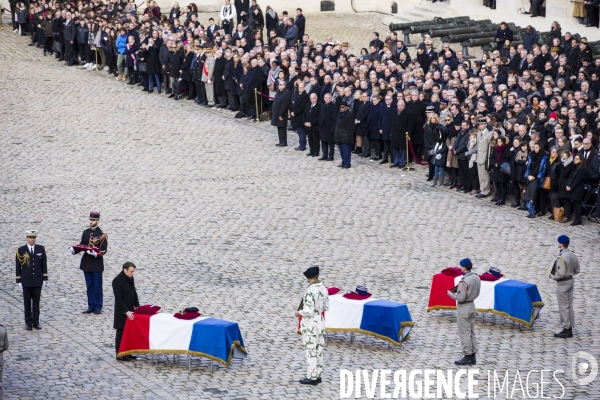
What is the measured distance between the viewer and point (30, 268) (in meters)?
17.4

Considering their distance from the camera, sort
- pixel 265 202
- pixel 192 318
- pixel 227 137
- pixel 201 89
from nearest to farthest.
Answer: pixel 192 318 → pixel 265 202 → pixel 227 137 → pixel 201 89

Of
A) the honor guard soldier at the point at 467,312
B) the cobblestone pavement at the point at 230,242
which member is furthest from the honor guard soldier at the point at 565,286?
the honor guard soldier at the point at 467,312

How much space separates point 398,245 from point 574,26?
1896 centimetres

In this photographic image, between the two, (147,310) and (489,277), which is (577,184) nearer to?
(489,277)

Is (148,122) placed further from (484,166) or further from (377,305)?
(377,305)

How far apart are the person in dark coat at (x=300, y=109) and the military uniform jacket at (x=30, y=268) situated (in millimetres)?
12464

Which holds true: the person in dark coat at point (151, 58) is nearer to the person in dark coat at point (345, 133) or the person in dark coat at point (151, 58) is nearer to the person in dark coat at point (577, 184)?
the person in dark coat at point (345, 133)

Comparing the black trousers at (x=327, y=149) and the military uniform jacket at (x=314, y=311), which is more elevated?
the military uniform jacket at (x=314, y=311)

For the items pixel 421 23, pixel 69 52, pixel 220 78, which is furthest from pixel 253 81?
pixel 421 23

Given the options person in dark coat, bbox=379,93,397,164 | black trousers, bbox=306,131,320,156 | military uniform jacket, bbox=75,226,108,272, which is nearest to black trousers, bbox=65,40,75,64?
black trousers, bbox=306,131,320,156

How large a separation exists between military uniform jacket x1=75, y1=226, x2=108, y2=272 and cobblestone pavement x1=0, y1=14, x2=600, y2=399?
2.41ft

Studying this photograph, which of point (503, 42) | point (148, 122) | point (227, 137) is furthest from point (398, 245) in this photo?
point (503, 42)

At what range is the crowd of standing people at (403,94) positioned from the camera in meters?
24.3

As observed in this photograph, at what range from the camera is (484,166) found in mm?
25109
